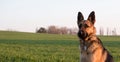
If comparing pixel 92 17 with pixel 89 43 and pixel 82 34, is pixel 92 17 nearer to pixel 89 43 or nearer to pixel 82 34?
pixel 82 34

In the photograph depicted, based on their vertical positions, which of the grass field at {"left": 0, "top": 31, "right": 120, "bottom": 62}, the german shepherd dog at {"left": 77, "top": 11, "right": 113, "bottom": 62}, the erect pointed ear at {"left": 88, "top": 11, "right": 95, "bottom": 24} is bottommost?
the grass field at {"left": 0, "top": 31, "right": 120, "bottom": 62}

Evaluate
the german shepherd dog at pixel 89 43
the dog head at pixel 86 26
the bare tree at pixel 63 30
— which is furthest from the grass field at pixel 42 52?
the bare tree at pixel 63 30

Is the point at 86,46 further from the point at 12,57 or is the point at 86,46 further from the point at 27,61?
the point at 12,57

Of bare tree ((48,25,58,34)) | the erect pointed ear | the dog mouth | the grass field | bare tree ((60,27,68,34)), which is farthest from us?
bare tree ((60,27,68,34))

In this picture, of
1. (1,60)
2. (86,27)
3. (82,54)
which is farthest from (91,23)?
(1,60)

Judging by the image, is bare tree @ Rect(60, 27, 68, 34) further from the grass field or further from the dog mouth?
the dog mouth

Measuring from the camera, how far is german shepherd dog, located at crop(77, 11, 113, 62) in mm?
9172

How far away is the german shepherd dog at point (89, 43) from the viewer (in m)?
9.17

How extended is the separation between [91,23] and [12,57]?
946 cm

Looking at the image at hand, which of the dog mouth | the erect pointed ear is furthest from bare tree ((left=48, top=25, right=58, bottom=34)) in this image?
the dog mouth

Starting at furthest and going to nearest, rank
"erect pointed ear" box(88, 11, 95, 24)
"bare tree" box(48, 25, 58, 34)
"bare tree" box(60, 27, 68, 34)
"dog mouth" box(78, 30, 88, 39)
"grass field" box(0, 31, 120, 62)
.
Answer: "bare tree" box(60, 27, 68, 34), "bare tree" box(48, 25, 58, 34), "grass field" box(0, 31, 120, 62), "erect pointed ear" box(88, 11, 95, 24), "dog mouth" box(78, 30, 88, 39)

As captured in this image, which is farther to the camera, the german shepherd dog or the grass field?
the grass field

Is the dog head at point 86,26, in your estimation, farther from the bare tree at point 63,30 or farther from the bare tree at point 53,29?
the bare tree at point 63,30

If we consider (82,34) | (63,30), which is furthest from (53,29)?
Result: (82,34)
